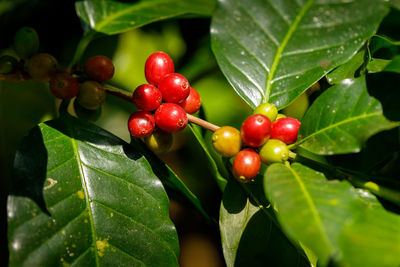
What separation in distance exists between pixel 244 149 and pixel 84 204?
0.64 metres

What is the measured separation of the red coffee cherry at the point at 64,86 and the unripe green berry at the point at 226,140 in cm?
63

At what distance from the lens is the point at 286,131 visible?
1440 mm

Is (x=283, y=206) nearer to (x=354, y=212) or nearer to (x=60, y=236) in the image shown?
(x=354, y=212)

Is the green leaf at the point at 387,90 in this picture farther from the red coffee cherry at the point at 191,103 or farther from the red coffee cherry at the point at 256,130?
the red coffee cherry at the point at 191,103

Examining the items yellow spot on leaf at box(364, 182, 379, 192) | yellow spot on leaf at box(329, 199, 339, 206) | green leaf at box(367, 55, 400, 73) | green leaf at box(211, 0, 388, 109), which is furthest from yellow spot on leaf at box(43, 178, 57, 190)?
green leaf at box(367, 55, 400, 73)

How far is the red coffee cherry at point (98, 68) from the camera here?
1667 mm

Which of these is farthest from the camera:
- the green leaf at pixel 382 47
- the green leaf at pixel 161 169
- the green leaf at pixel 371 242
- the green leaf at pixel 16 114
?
the green leaf at pixel 16 114

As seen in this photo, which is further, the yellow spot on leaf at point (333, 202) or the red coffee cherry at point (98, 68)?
the red coffee cherry at point (98, 68)

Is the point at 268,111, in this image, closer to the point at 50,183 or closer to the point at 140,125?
the point at 140,125

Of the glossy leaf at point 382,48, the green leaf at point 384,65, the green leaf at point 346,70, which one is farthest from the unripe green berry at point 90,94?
the glossy leaf at point 382,48

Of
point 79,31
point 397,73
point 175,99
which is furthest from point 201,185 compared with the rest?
point 397,73

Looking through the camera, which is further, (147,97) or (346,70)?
(346,70)

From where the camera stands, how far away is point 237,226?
1565 millimetres

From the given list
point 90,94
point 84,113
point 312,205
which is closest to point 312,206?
point 312,205
